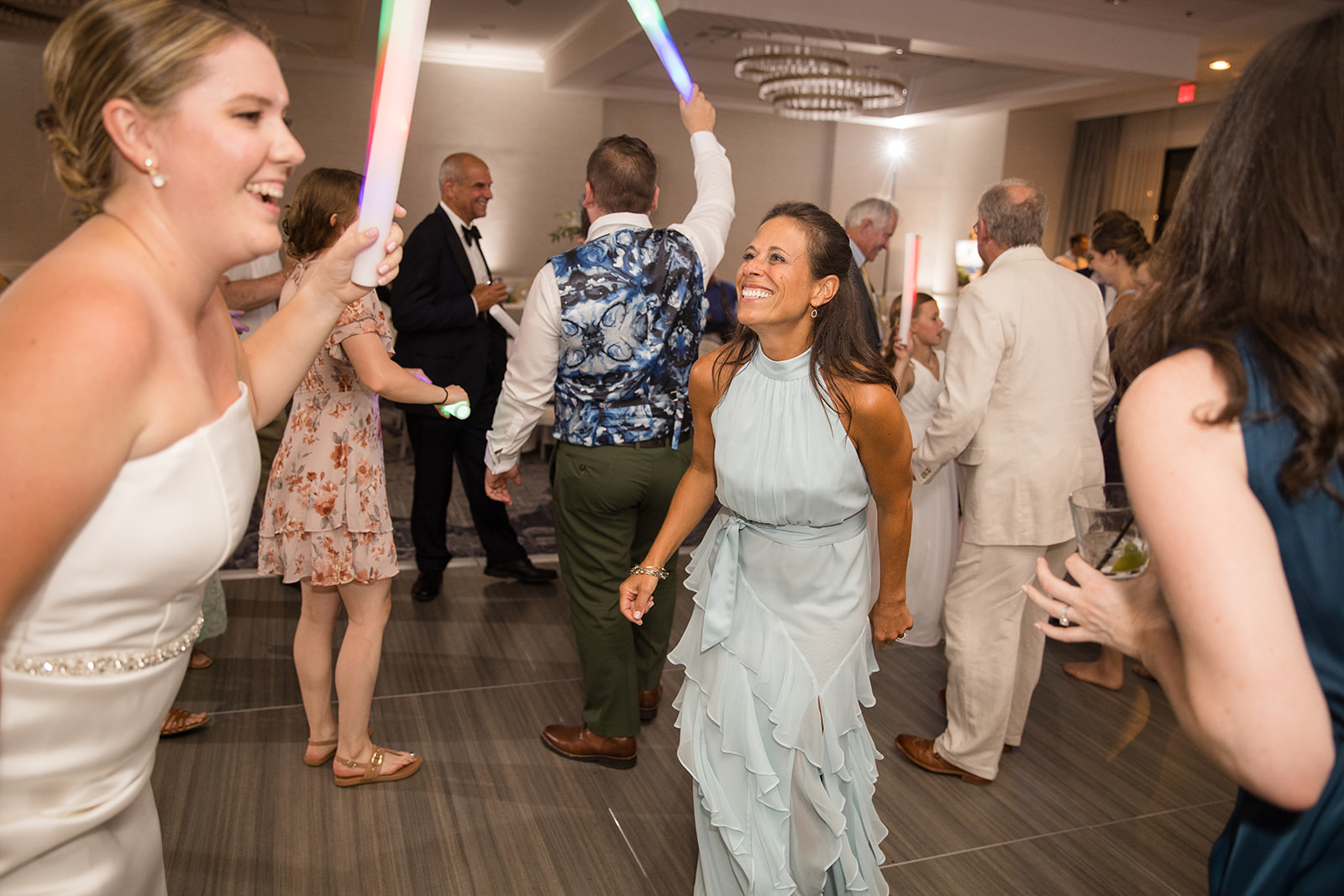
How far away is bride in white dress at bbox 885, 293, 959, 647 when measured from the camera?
3.67m

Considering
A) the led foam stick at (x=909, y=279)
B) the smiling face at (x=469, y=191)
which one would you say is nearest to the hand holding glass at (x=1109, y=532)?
the led foam stick at (x=909, y=279)

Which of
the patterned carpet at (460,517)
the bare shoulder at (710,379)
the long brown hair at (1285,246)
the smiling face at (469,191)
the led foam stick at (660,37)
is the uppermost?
the led foam stick at (660,37)

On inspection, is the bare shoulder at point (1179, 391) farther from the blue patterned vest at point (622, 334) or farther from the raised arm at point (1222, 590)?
the blue patterned vest at point (622, 334)

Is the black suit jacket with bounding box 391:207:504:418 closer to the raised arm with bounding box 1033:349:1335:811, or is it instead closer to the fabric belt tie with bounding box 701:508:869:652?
the fabric belt tie with bounding box 701:508:869:652

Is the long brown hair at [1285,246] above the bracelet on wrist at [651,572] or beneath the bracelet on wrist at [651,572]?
above

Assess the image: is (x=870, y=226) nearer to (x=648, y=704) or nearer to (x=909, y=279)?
(x=909, y=279)

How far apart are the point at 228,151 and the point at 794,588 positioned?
1.32m

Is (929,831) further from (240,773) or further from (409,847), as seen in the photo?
(240,773)

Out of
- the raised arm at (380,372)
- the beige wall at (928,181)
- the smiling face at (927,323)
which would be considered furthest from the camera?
the beige wall at (928,181)

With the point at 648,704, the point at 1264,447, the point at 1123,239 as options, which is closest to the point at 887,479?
the point at 1264,447

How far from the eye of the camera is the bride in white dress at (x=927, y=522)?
3.67 m

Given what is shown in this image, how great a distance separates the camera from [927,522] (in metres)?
3.71

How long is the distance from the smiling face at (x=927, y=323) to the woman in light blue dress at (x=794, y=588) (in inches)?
78.2

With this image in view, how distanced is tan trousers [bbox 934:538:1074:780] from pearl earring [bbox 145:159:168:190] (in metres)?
2.43
